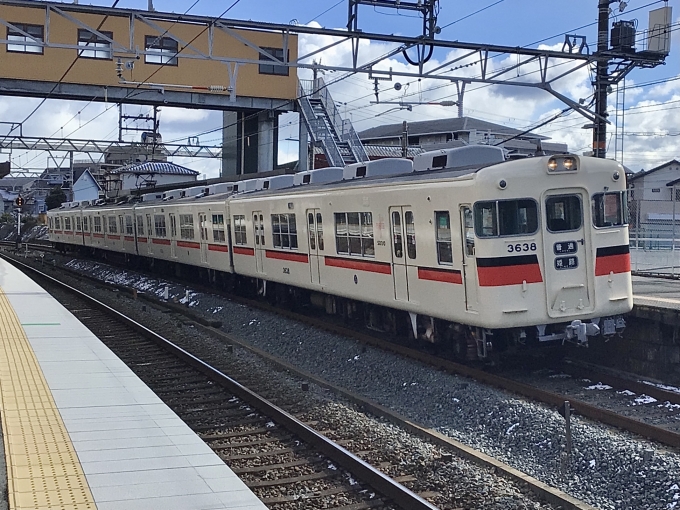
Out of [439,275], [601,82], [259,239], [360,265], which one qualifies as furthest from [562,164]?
[259,239]

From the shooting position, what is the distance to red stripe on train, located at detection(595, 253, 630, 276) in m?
9.90

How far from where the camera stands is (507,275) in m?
9.41

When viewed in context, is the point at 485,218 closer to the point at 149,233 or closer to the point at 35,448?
the point at 35,448

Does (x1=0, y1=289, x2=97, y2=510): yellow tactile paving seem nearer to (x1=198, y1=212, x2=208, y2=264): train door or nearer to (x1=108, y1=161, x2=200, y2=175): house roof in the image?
(x1=198, y1=212, x2=208, y2=264): train door

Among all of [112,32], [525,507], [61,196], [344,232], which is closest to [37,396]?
[525,507]

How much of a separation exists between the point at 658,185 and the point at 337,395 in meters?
37.1

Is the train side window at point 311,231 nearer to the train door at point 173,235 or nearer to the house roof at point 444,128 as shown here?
the train door at point 173,235

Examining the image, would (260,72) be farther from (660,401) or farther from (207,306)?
(660,401)

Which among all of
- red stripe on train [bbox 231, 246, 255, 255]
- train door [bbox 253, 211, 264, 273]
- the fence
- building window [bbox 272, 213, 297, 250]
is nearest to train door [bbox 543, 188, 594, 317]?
building window [bbox 272, 213, 297, 250]

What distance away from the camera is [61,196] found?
68188 mm

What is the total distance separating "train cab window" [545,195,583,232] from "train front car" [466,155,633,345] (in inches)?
0.5

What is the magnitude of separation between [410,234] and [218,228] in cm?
957

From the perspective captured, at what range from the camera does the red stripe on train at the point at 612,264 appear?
990cm

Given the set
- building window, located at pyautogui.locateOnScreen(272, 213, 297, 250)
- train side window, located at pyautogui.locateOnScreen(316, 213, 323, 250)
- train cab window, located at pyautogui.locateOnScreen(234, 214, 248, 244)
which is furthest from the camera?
train cab window, located at pyautogui.locateOnScreen(234, 214, 248, 244)
